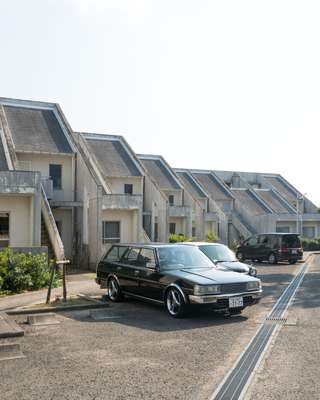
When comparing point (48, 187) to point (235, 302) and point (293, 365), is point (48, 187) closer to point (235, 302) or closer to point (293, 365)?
point (235, 302)

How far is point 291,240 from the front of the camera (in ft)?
88.9

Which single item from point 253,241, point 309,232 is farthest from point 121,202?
point 309,232

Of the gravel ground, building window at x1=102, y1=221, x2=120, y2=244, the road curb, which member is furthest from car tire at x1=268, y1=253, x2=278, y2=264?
the road curb

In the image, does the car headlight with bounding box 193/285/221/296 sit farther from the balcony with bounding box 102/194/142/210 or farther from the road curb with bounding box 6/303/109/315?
the balcony with bounding box 102/194/142/210

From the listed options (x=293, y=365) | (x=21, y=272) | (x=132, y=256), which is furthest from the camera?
(x=21, y=272)

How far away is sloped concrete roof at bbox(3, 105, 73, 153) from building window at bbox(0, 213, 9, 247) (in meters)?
4.95

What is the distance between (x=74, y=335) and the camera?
8.35m

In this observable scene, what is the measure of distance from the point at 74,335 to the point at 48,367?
194cm

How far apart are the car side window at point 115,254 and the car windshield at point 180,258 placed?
4.96 ft

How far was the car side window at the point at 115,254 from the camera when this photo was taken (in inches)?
499

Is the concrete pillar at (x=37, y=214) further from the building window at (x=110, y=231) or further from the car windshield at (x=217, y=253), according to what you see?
the car windshield at (x=217, y=253)

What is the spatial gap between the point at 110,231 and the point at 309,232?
28846mm

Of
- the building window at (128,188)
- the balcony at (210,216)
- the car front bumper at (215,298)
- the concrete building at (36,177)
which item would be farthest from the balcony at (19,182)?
the balcony at (210,216)

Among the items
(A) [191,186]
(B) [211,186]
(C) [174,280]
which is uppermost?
(B) [211,186]
